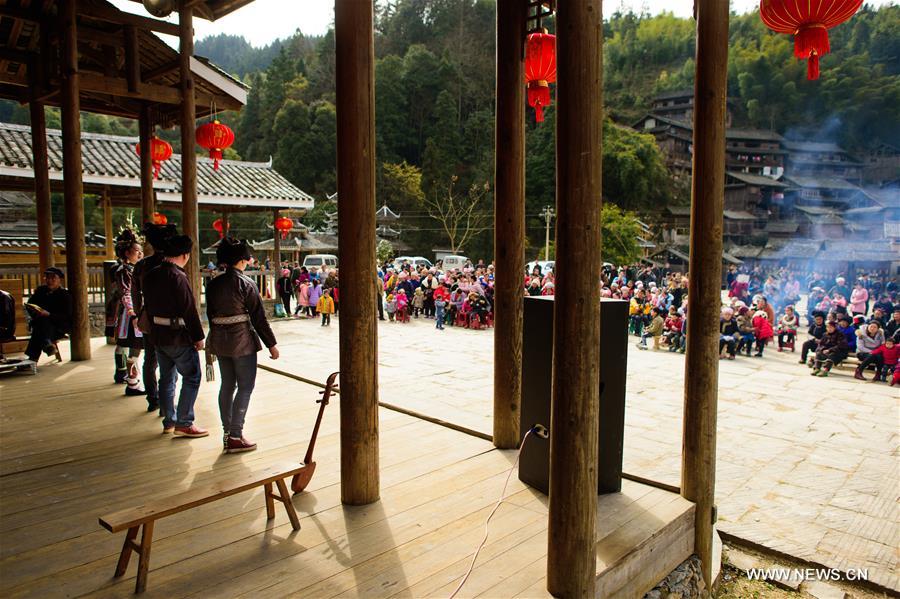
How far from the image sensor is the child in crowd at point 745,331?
32.6 ft

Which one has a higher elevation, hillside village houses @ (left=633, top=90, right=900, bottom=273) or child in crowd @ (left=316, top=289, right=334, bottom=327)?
hillside village houses @ (left=633, top=90, right=900, bottom=273)

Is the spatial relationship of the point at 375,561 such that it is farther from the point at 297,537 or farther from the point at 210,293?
the point at 210,293

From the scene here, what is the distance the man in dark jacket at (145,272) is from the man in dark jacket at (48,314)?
2.40m

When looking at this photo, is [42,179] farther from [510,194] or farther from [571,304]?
[571,304]

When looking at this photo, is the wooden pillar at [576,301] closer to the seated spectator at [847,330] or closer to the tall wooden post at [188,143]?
the tall wooden post at [188,143]

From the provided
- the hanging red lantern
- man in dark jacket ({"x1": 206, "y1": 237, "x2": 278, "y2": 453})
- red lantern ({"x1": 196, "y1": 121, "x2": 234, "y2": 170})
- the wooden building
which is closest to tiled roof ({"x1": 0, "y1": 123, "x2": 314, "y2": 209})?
red lantern ({"x1": 196, "y1": 121, "x2": 234, "y2": 170})

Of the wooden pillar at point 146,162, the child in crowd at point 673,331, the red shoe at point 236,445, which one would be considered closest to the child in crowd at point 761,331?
the child in crowd at point 673,331

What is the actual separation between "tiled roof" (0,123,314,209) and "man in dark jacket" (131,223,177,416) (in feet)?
25.6

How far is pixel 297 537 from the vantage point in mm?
2605

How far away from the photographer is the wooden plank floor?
7.49 ft

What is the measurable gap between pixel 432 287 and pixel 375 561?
11733 millimetres

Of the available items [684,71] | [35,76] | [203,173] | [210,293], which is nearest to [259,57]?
[684,71]

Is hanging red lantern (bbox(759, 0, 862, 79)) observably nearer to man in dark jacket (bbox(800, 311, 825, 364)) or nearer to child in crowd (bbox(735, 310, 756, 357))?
man in dark jacket (bbox(800, 311, 825, 364))

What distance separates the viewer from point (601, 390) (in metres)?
3.06
